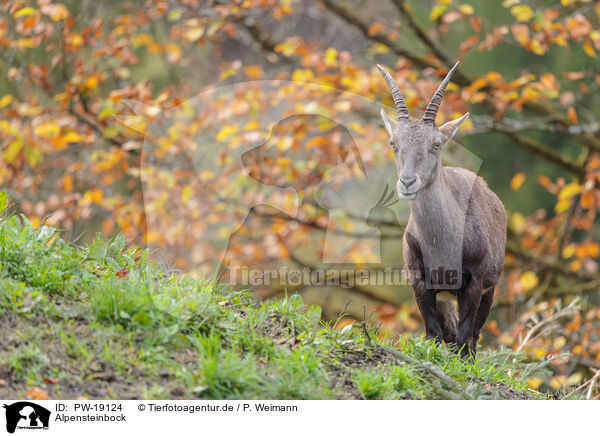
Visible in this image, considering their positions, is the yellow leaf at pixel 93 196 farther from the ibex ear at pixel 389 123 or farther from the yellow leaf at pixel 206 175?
the ibex ear at pixel 389 123

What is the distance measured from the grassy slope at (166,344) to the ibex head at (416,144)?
117 centimetres

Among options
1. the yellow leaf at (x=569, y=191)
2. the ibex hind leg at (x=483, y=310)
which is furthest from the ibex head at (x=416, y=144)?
the yellow leaf at (x=569, y=191)

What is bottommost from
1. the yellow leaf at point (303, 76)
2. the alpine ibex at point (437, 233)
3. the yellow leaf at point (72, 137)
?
the yellow leaf at point (72, 137)

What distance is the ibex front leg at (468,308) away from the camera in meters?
5.41

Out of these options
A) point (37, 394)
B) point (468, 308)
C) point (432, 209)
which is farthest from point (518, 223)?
point (37, 394)

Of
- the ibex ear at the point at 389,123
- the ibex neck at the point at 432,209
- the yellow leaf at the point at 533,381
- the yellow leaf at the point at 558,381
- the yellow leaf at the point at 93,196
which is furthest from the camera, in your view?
the yellow leaf at the point at 93,196

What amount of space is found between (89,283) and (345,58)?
6714 mm

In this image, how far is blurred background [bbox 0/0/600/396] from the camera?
9.33 m

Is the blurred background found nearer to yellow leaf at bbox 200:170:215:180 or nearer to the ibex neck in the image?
yellow leaf at bbox 200:170:215:180

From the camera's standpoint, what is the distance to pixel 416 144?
5168 millimetres

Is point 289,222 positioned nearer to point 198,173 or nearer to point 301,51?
point 198,173
